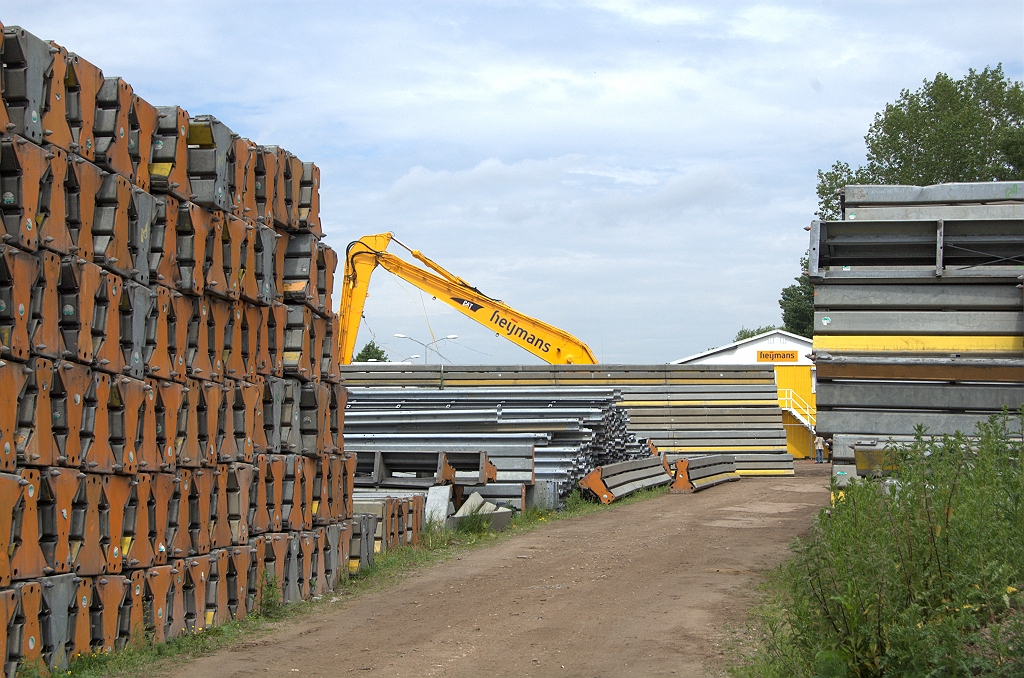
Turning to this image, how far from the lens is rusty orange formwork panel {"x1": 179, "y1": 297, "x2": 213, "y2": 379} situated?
9289mm

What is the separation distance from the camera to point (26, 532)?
23.3 feet

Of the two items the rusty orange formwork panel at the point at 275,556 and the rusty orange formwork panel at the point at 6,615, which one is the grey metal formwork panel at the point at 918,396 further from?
the rusty orange formwork panel at the point at 6,615

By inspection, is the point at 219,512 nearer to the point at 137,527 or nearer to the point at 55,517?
the point at 137,527

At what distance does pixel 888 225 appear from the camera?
467 inches

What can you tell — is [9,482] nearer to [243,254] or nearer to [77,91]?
[77,91]

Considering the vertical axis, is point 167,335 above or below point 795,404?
above

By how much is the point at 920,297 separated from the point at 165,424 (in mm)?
7783

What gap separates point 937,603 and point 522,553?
345 inches

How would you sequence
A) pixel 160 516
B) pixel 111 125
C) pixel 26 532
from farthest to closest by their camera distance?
pixel 160 516, pixel 111 125, pixel 26 532

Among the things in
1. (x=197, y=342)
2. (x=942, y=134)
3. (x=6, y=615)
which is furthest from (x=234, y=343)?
(x=942, y=134)

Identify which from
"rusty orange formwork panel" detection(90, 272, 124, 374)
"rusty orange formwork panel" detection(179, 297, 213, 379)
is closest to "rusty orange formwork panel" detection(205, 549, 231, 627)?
"rusty orange formwork panel" detection(179, 297, 213, 379)

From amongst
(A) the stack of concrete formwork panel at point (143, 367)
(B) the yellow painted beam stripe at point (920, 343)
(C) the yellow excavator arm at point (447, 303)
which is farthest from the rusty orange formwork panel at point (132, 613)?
(C) the yellow excavator arm at point (447, 303)

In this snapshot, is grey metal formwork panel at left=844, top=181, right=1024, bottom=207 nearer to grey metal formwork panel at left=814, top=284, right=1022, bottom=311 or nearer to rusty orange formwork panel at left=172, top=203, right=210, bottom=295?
grey metal formwork panel at left=814, top=284, right=1022, bottom=311

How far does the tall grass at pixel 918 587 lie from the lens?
5.47 m
